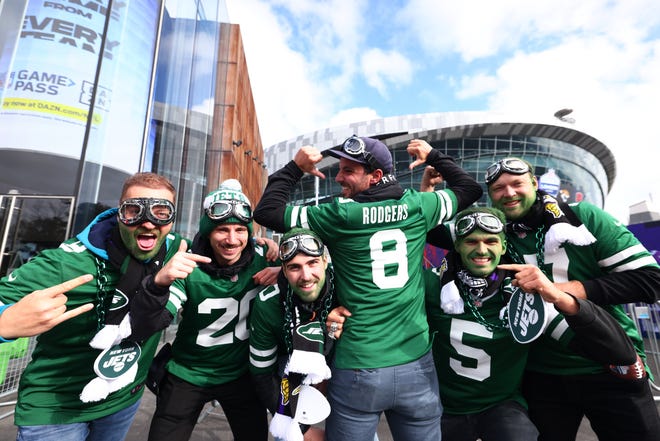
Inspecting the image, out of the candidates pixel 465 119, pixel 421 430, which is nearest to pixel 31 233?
pixel 421 430

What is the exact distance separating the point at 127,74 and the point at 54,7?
62.9 inches

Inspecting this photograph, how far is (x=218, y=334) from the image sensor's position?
8.14ft

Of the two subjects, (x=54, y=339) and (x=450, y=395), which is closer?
(x=54, y=339)

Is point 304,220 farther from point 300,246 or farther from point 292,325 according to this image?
point 292,325

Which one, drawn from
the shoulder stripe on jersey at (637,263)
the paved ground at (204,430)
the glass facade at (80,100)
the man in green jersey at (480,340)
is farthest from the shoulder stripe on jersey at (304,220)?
the glass facade at (80,100)

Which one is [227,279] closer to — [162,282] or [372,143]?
[162,282]

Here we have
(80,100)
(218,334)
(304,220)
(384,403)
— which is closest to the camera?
(384,403)

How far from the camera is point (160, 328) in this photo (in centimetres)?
207

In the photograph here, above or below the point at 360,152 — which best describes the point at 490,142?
above

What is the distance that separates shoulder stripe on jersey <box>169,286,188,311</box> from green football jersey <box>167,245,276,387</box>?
0.04m

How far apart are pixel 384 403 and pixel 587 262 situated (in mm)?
1742

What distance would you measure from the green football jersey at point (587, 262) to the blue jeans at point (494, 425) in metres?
0.40

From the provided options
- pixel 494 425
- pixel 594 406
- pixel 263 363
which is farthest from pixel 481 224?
pixel 263 363

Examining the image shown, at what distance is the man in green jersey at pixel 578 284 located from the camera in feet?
6.92
